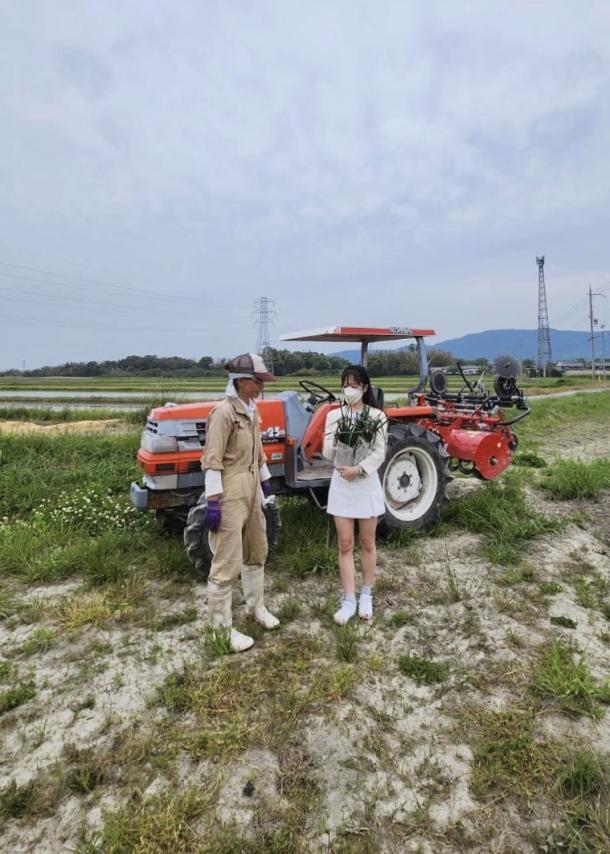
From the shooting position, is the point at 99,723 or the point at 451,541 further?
the point at 451,541

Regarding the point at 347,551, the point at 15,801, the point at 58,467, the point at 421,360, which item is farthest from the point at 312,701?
the point at 58,467

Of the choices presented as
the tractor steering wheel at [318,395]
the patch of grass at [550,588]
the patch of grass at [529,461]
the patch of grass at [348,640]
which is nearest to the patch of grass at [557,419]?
the patch of grass at [529,461]

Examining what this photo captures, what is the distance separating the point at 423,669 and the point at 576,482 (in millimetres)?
4064

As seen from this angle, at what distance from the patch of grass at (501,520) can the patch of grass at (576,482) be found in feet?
1.89

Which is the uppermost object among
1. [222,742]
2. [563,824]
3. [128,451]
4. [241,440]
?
[241,440]

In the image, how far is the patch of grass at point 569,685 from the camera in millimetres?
2441

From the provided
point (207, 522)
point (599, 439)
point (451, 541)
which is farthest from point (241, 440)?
point (599, 439)

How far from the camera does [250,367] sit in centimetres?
303

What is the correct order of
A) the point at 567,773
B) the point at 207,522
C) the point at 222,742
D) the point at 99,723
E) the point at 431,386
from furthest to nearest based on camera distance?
1. the point at 431,386
2. the point at 207,522
3. the point at 99,723
4. the point at 222,742
5. the point at 567,773

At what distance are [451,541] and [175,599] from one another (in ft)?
7.87

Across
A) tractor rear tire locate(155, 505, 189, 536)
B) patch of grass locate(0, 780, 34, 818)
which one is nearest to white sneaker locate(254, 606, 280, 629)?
tractor rear tire locate(155, 505, 189, 536)

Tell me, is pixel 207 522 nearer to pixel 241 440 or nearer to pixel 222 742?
pixel 241 440

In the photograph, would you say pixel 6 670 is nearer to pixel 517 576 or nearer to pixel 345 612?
pixel 345 612

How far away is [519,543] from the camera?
445 cm
